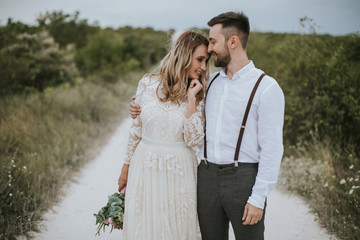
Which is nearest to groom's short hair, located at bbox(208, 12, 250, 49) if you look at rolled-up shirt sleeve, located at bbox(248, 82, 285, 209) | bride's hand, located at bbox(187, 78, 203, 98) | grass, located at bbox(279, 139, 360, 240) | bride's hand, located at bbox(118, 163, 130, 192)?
bride's hand, located at bbox(187, 78, 203, 98)

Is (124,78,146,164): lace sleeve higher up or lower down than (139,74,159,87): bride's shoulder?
lower down

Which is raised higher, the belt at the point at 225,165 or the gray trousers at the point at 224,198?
the belt at the point at 225,165

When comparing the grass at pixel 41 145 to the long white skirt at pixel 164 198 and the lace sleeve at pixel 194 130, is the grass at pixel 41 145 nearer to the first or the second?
the long white skirt at pixel 164 198

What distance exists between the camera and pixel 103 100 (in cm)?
1080

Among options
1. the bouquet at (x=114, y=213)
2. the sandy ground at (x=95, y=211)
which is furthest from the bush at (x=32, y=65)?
the bouquet at (x=114, y=213)

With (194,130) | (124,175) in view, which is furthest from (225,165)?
(124,175)

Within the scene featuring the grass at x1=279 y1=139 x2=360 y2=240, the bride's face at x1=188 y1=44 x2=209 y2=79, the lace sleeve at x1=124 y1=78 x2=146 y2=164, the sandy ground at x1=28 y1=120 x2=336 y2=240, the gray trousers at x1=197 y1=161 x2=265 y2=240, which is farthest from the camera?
the sandy ground at x1=28 y1=120 x2=336 y2=240

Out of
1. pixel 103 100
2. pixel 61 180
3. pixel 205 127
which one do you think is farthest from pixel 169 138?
pixel 103 100

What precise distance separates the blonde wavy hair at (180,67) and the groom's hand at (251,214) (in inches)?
34.8

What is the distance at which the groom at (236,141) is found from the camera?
75.4 inches

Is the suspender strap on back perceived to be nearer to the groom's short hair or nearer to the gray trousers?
the gray trousers

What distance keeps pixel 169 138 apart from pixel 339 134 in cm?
481

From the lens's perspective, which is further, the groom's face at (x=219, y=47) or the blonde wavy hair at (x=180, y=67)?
the blonde wavy hair at (x=180, y=67)

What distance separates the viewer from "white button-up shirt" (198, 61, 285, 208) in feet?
6.25
